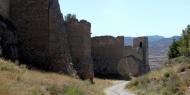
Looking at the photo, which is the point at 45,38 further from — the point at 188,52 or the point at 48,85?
the point at 188,52

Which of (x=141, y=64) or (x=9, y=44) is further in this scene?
(x=141, y=64)

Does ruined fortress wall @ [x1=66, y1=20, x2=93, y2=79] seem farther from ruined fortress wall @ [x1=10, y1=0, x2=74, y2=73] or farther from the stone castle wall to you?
the stone castle wall

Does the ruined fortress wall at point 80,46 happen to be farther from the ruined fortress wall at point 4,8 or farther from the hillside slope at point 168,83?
the ruined fortress wall at point 4,8

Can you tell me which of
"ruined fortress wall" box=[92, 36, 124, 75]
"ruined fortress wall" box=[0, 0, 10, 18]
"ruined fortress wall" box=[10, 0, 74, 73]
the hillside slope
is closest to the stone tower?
"ruined fortress wall" box=[92, 36, 124, 75]

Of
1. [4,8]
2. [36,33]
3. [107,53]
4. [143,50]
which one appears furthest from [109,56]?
[4,8]

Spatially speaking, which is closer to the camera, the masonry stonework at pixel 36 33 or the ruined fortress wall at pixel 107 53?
the masonry stonework at pixel 36 33

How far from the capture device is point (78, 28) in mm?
37562

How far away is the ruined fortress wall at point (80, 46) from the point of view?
36.8 m

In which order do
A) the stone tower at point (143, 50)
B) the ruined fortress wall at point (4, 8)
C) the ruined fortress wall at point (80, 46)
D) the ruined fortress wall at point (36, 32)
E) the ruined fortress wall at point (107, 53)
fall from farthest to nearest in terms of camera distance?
the stone tower at point (143, 50)
the ruined fortress wall at point (107, 53)
the ruined fortress wall at point (80, 46)
the ruined fortress wall at point (36, 32)
the ruined fortress wall at point (4, 8)

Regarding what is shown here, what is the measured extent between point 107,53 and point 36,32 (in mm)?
23269

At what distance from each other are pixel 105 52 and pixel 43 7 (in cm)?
2285

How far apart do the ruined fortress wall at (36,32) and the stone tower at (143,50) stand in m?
32.8

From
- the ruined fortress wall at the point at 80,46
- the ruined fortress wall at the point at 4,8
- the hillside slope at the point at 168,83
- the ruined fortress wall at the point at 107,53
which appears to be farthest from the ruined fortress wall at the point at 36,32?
the ruined fortress wall at the point at 107,53

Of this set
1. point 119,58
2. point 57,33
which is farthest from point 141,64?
point 57,33
